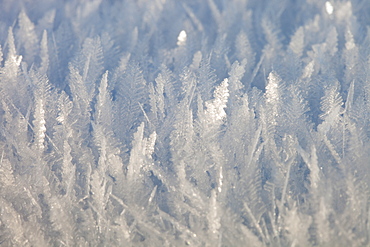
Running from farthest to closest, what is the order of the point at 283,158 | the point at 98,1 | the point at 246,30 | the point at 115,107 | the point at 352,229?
the point at 98,1 → the point at 246,30 → the point at 115,107 → the point at 283,158 → the point at 352,229

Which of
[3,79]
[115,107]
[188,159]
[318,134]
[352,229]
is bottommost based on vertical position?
[352,229]

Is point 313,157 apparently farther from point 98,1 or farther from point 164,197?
point 98,1

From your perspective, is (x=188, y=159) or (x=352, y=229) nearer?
(x=352, y=229)

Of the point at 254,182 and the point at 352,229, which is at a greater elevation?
the point at 254,182

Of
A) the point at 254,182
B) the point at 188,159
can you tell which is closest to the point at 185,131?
the point at 188,159

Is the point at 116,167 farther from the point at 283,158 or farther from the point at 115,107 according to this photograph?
the point at 283,158

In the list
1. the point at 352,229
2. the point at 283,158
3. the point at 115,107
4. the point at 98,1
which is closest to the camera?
the point at 352,229
